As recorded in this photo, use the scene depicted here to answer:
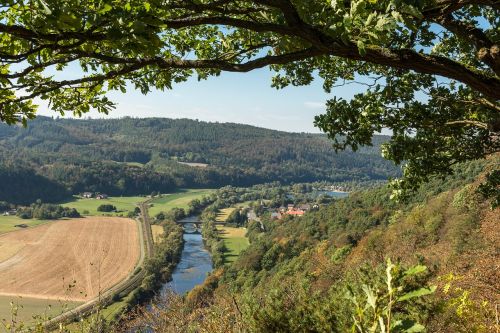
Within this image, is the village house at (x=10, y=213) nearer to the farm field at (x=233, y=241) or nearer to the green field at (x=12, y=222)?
the green field at (x=12, y=222)

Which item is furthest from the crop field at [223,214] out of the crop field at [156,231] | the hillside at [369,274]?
the crop field at [156,231]

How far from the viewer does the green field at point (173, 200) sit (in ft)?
391

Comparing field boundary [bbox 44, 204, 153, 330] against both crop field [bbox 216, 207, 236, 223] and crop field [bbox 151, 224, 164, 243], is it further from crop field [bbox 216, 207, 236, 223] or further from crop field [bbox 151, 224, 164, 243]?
crop field [bbox 216, 207, 236, 223]

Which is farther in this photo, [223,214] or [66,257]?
[223,214]

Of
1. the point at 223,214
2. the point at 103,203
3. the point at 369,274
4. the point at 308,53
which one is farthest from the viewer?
the point at 103,203

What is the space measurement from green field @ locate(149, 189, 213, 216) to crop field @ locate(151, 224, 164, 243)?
48.6 ft

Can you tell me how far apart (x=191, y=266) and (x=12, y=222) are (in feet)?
173

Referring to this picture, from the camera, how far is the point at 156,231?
89.4 metres

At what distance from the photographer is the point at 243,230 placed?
98.2 m

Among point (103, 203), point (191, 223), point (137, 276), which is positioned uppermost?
point (103, 203)

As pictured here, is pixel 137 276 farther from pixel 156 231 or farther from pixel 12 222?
pixel 12 222

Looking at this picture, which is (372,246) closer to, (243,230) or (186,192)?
(243,230)

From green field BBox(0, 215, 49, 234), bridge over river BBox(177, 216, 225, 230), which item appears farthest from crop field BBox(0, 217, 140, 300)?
bridge over river BBox(177, 216, 225, 230)

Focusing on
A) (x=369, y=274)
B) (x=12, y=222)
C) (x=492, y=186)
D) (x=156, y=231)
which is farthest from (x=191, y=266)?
(x=492, y=186)
